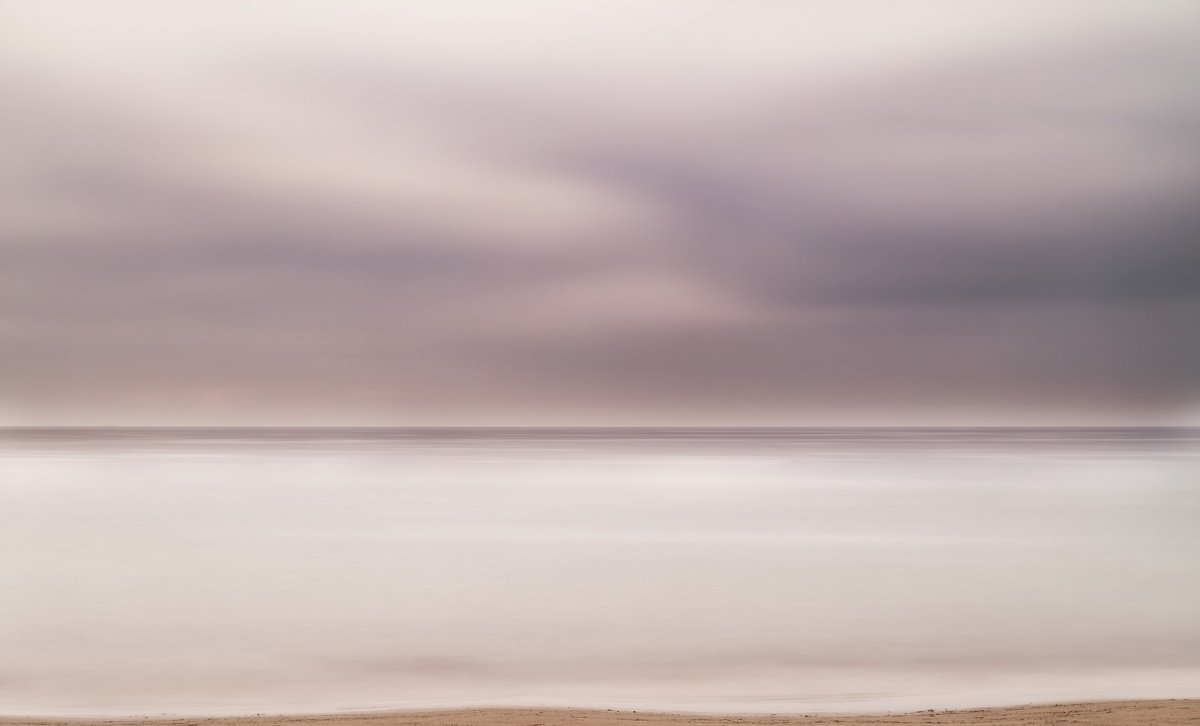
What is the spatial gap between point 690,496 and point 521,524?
1293cm

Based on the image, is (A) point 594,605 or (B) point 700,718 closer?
(B) point 700,718

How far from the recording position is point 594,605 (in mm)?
14766

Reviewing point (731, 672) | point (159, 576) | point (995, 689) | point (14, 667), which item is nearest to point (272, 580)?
point (159, 576)

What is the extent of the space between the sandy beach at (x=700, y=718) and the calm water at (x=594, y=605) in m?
1.00

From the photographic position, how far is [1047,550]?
2134 centimetres

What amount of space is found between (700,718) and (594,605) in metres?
7.61

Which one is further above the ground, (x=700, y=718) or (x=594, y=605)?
(x=594, y=605)

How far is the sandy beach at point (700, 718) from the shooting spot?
677cm

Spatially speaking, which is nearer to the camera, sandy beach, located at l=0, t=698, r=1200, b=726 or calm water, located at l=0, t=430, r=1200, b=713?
Answer: sandy beach, located at l=0, t=698, r=1200, b=726

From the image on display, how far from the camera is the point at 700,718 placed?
7.28 meters

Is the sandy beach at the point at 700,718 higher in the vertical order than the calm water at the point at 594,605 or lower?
lower

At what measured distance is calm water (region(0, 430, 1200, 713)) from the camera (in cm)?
948

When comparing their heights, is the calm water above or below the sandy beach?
above

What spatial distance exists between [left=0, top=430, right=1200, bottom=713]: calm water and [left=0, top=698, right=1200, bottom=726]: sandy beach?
39.4 inches
